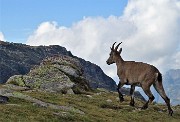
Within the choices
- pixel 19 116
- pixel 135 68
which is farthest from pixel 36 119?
pixel 135 68

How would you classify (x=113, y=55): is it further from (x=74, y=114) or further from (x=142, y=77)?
(x=74, y=114)

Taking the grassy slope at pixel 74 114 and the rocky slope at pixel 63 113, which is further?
the rocky slope at pixel 63 113

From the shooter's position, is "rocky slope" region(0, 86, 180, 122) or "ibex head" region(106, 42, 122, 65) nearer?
"rocky slope" region(0, 86, 180, 122)

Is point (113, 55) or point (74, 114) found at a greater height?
point (113, 55)

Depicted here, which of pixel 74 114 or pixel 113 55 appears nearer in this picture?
pixel 74 114

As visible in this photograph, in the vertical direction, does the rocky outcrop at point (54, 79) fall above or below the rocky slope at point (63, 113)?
above

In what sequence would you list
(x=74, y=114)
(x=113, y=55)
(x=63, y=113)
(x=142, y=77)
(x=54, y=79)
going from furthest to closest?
(x=54, y=79) < (x=113, y=55) < (x=142, y=77) < (x=74, y=114) < (x=63, y=113)

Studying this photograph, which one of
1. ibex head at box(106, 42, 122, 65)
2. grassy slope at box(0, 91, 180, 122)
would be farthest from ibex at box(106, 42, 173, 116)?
grassy slope at box(0, 91, 180, 122)

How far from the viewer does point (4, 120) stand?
18.0 metres

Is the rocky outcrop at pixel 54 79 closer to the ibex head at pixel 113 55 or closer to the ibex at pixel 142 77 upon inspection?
the ibex head at pixel 113 55

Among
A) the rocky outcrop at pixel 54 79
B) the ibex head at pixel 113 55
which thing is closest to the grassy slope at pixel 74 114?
the ibex head at pixel 113 55

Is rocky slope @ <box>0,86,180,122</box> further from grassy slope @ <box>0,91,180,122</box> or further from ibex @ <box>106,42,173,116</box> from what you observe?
ibex @ <box>106,42,173,116</box>

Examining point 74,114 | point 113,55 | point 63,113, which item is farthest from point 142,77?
point 63,113

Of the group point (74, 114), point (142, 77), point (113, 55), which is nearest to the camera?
point (74, 114)
